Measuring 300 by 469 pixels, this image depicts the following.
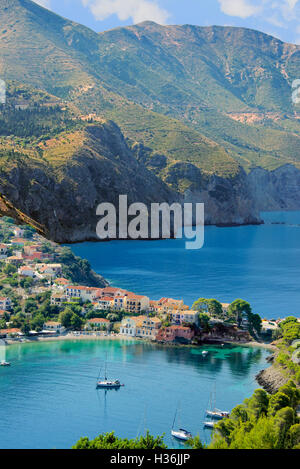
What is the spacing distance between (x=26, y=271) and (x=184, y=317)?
1828cm

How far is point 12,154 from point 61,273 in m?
63.6

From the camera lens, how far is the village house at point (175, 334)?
58844 mm

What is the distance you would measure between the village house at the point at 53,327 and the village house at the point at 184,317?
10466mm

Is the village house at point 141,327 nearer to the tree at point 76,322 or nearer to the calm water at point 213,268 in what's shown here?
the tree at point 76,322

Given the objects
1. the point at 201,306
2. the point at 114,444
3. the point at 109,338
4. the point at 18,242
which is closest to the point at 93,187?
the point at 18,242

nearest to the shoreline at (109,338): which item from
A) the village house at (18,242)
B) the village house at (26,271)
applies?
the village house at (26,271)

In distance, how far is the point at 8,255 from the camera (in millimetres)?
71938

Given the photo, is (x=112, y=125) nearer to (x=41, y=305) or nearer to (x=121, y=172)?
(x=121, y=172)

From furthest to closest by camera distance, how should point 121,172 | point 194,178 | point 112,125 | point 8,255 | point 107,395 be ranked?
point 194,178, point 112,125, point 121,172, point 8,255, point 107,395

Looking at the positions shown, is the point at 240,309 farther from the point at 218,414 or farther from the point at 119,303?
the point at 218,414

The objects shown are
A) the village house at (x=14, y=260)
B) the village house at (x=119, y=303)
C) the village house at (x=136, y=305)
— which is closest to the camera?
the village house at (x=136, y=305)

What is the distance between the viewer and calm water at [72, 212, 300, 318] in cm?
8006

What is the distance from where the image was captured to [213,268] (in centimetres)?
10444
